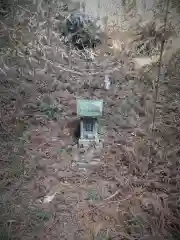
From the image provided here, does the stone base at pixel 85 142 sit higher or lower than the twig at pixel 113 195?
higher

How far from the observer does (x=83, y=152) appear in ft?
17.8

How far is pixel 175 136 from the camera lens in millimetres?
5566

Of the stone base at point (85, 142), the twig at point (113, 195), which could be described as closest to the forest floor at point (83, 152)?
the twig at point (113, 195)

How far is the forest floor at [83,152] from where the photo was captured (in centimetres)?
420

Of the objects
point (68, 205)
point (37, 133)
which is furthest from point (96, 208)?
point (37, 133)

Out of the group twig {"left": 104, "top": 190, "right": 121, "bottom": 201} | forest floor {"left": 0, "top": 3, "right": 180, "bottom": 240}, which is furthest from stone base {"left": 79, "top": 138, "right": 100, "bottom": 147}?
twig {"left": 104, "top": 190, "right": 121, "bottom": 201}

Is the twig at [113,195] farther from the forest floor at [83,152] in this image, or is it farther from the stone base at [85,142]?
the stone base at [85,142]

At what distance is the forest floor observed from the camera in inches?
165

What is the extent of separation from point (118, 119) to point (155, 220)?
2.33m

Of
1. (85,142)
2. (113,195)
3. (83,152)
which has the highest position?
(85,142)

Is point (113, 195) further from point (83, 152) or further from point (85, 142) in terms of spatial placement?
point (85, 142)

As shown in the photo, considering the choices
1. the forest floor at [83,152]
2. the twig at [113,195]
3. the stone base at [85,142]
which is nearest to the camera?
the forest floor at [83,152]

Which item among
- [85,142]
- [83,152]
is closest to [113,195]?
[83,152]

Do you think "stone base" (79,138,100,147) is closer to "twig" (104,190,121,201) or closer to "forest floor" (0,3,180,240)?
"forest floor" (0,3,180,240)
